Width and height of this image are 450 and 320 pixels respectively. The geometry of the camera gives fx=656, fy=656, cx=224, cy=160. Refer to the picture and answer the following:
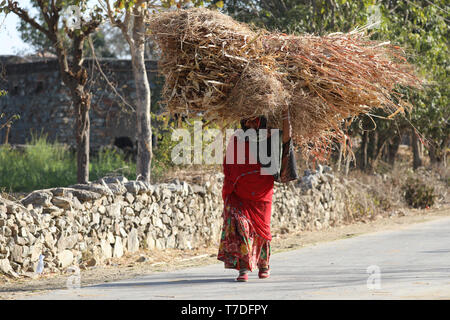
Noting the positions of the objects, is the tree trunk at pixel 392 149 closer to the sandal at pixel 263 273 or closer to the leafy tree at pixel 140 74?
the leafy tree at pixel 140 74

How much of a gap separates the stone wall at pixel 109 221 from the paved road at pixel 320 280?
121cm

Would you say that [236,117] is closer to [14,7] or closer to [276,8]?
[14,7]

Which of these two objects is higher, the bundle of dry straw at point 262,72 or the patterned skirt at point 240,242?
the bundle of dry straw at point 262,72

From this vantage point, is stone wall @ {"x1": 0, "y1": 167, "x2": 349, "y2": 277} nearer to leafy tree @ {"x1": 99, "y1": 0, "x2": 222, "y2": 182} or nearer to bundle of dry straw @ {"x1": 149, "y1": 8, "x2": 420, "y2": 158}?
leafy tree @ {"x1": 99, "y1": 0, "x2": 222, "y2": 182}

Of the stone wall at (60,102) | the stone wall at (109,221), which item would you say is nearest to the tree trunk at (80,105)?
the stone wall at (109,221)

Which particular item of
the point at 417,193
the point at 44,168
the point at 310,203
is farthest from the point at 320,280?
the point at 417,193

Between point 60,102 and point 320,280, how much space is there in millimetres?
11770

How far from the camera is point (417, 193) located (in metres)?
15.4

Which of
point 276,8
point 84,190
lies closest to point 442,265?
point 84,190

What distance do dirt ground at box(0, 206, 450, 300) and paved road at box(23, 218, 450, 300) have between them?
37 centimetres

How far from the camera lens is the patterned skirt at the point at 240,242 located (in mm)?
6305

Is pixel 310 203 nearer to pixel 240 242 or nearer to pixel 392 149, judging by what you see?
pixel 240 242

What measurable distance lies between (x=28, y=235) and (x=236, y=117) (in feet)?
8.61

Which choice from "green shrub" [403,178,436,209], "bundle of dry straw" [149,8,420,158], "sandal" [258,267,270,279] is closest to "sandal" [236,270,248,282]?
"sandal" [258,267,270,279]
